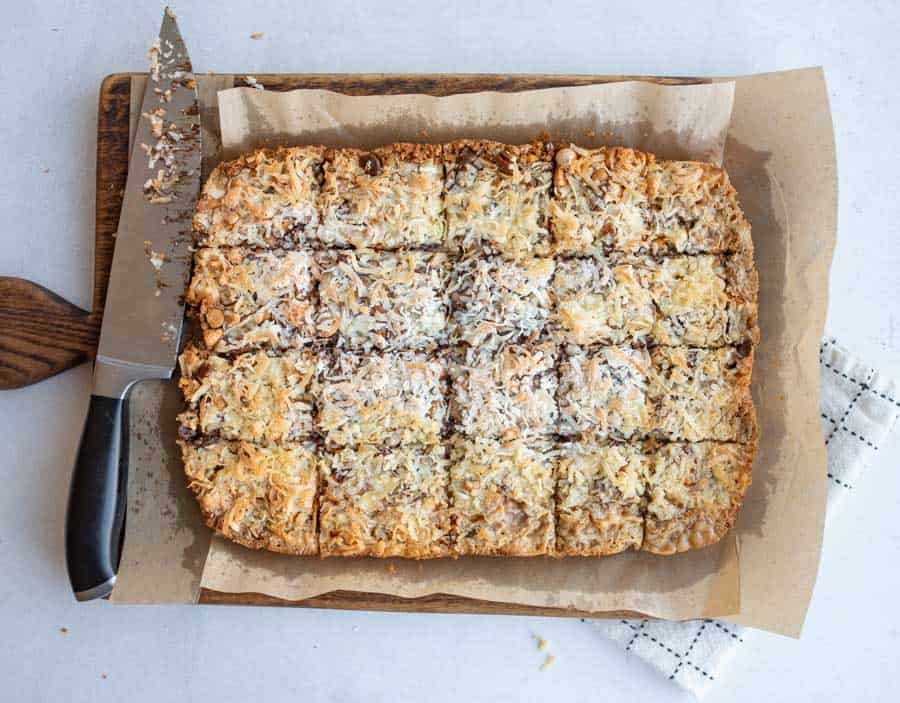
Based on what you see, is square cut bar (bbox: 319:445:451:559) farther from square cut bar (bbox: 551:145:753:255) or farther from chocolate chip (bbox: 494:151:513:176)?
chocolate chip (bbox: 494:151:513:176)

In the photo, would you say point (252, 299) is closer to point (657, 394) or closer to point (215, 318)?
point (215, 318)

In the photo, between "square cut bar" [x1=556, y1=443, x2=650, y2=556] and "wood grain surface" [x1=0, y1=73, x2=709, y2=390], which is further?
"wood grain surface" [x1=0, y1=73, x2=709, y2=390]

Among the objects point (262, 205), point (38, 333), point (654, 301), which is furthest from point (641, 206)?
point (38, 333)

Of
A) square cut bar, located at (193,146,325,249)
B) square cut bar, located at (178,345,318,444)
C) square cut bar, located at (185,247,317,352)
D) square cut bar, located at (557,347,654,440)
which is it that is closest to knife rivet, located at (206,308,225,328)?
square cut bar, located at (185,247,317,352)

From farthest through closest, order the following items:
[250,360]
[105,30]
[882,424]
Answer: [105,30], [882,424], [250,360]

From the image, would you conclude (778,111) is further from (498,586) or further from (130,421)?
(130,421)

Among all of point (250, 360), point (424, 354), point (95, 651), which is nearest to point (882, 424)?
point (424, 354)
